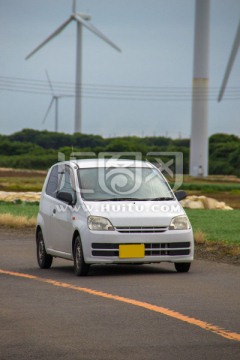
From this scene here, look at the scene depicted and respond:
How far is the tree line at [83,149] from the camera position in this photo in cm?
11650

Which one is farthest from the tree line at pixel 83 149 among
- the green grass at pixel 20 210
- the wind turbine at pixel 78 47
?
the green grass at pixel 20 210

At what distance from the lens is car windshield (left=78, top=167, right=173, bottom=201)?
663 inches

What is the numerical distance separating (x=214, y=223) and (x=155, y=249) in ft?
40.3

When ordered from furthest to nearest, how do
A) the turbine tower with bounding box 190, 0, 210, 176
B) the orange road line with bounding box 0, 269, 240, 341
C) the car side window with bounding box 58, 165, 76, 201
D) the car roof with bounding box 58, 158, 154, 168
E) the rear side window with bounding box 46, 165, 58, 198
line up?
the turbine tower with bounding box 190, 0, 210, 176, the rear side window with bounding box 46, 165, 58, 198, the car roof with bounding box 58, 158, 154, 168, the car side window with bounding box 58, 165, 76, 201, the orange road line with bounding box 0, 269, 240, 341

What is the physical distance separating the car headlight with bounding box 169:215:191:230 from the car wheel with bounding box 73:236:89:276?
135cm

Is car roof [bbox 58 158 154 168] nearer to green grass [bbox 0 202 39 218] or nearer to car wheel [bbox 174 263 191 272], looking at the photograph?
car wheel [bbox 174 263 191 272]

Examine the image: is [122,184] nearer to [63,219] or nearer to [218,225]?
[63,219]

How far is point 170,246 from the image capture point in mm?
16188

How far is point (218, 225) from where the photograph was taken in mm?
27250

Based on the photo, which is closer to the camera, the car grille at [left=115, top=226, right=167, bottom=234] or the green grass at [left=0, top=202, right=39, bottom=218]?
the car grille at [left=115, top=226, right=167, bottom=234]

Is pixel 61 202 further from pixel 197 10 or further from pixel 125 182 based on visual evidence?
pixel 197 10

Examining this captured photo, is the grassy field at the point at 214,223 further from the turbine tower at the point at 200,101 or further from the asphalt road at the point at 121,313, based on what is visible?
the turbine tower at the point at 200,101

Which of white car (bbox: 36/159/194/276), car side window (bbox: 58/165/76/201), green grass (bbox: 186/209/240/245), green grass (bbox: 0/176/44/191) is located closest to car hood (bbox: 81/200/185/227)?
white car (bbox: 36/159/194/276)

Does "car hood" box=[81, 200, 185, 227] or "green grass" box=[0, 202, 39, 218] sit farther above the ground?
"car hood" box=[81, 200, 185, 227]
